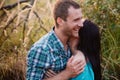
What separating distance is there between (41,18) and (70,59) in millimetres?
2119

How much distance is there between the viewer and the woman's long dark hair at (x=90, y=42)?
3393mm

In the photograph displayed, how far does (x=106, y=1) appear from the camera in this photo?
4.86 meters

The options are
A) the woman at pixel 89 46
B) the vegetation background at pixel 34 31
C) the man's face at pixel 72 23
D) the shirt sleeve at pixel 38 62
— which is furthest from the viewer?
the vegetation background at pixel 34 31

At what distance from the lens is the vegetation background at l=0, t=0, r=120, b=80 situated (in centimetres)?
480

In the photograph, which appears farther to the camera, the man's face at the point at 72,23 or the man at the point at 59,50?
the man's face at the point at 72,23

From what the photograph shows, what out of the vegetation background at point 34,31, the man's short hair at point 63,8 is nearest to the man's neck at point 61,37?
the man's short hair at point 63,8

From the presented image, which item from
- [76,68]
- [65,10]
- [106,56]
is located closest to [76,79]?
[76,68]

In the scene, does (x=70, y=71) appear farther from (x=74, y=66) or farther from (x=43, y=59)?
(x=43, y=59)

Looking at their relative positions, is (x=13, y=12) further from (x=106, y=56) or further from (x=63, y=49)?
(x=63, y=49)

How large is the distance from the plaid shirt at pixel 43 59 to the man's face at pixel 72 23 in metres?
0.14

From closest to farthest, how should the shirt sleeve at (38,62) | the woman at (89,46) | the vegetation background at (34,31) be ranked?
the shirt sleeve at (38,62), the woman at (89,46), the vegetation background at (34,31)

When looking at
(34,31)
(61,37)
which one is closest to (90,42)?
(61,37)

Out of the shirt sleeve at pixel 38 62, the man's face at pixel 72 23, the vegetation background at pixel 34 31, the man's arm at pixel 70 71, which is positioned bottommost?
the vegetation background at pixel 34 31

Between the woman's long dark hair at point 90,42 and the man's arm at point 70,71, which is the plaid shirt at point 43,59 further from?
the woman's long dark hair at point 90,42
